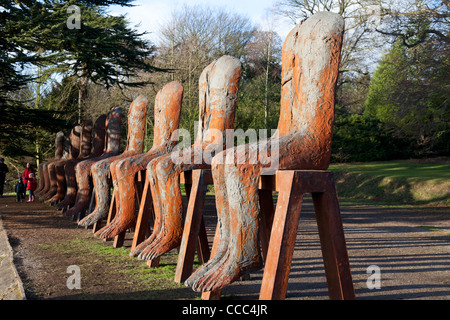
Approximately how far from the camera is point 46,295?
4355 millimetres

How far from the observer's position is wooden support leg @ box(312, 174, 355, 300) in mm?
3354

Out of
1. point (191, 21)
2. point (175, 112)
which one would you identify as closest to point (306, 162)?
point (175, 112)

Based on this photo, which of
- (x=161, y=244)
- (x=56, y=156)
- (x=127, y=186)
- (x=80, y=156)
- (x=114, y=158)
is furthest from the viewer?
(x=56, y=156)

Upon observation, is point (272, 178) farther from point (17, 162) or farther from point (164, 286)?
point (17, 162)

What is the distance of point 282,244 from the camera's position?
3.14 metres

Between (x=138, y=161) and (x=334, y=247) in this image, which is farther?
(x=138, y=161)

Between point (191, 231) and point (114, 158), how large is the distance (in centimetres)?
328

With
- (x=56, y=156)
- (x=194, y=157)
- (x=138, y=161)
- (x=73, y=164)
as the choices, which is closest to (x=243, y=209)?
(x=194, y=157)

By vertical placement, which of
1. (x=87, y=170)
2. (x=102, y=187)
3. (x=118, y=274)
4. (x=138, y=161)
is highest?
(x=138, y=161)

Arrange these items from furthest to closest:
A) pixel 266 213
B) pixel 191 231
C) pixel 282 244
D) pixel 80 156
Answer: pixel 80 156, pixel 191 231, pixel 266 213, pixel 282 244

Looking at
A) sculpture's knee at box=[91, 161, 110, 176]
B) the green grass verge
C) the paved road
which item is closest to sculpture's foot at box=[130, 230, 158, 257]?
the green grass verge

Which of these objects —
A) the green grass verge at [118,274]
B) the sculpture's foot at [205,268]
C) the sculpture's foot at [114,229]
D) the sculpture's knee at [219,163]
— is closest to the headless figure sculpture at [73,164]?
the green grass verge at [118,274]

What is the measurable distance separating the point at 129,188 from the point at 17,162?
16.2m

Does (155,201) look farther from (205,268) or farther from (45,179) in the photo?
(45,179)
